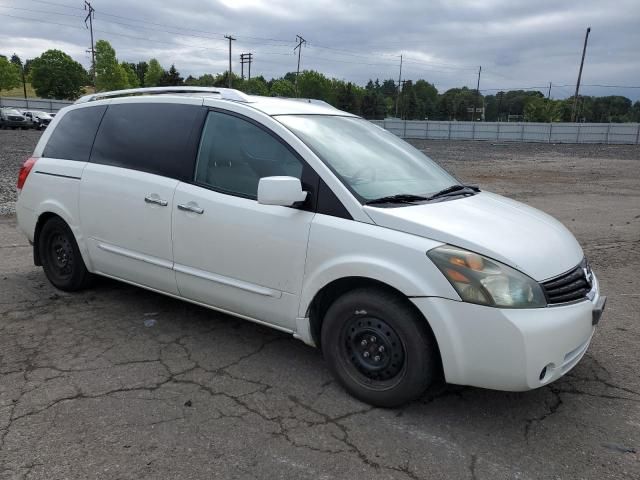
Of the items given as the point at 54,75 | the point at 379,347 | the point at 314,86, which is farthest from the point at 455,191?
the point at 314,86

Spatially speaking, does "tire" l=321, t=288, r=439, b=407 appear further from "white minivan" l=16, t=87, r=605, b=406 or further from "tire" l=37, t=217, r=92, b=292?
"tire" l=37, t=217, r=92, b=292

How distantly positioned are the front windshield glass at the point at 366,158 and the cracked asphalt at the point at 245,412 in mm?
1310

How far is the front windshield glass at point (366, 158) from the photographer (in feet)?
11.5

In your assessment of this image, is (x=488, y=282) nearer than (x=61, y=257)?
Yes

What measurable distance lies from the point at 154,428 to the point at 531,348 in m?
2.04

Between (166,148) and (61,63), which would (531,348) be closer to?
(166,148)

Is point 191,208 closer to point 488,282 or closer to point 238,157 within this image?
point 238,157

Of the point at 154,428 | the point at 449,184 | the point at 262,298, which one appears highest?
the point at 449,184

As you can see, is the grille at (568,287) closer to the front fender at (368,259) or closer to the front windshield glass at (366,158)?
the front fender at (368,259)

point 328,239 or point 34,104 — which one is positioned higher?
point 328,239

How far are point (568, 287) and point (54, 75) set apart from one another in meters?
108

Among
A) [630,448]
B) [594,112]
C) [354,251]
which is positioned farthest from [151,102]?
[594,112]

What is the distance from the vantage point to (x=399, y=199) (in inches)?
134

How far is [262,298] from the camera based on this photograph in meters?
3.62
